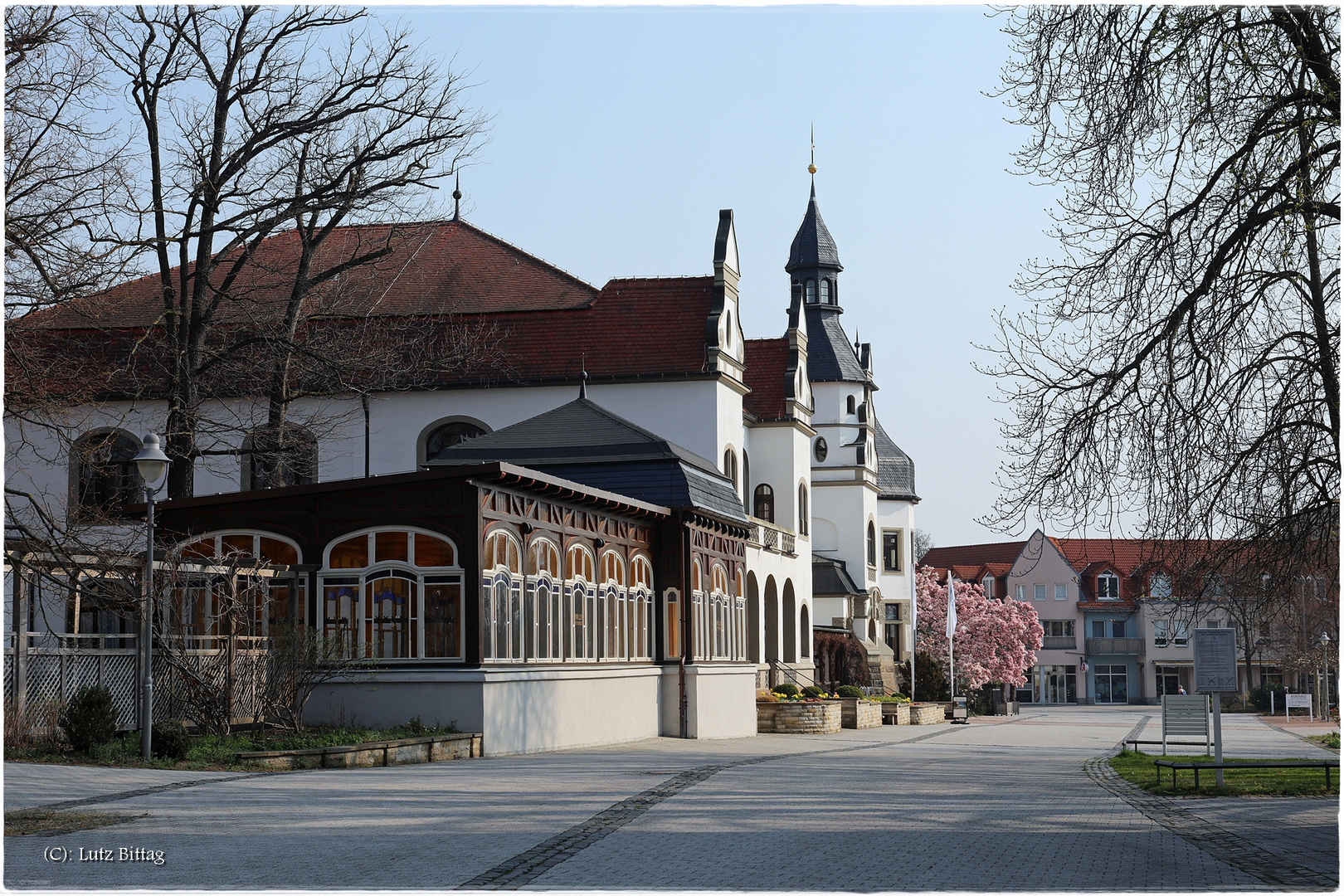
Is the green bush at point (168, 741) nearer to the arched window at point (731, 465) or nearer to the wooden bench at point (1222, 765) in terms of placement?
the wooden bench at point (1222, 765)

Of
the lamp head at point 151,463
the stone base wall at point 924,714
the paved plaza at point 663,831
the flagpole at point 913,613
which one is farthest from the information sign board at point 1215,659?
the flagpole at point 913,613

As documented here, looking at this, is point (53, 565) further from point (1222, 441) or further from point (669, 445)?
point (669, 445)

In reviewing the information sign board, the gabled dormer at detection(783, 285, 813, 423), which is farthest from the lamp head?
the gabled dormer at detection(783, 285, 813, 423)

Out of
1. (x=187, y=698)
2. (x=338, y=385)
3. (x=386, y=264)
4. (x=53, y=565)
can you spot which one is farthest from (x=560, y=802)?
(x=386, y=264)

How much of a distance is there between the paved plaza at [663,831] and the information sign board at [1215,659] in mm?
1653

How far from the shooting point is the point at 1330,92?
39.7 feet

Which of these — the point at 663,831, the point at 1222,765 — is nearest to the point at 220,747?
the point at 663,831

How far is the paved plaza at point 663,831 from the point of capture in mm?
9484

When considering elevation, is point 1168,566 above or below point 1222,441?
below

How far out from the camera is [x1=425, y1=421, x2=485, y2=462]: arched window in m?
39.4

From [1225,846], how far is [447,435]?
99.2 feet

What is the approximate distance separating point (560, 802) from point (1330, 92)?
29.8 ft

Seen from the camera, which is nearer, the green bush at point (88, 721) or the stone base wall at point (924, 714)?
the green bush at point (88, 721)

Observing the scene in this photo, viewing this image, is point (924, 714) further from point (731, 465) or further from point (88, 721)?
point (88, 721)
